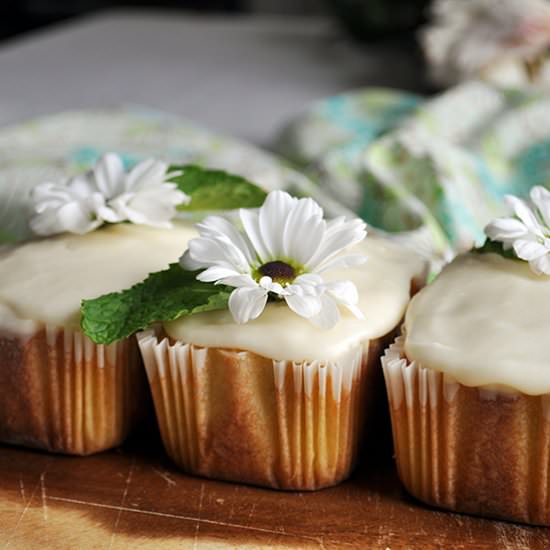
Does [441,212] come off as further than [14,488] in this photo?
Yes

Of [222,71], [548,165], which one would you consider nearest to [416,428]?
[548,165]

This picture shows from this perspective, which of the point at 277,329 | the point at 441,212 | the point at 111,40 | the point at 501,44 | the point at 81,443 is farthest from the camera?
the point at 111,40

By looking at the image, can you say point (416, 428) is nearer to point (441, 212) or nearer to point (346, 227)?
point (346, 227)

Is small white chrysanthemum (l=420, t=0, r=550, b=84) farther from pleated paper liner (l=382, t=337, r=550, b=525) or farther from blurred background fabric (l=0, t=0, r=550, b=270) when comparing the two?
pleated paper liner (l=382, t=337, r=550, b=525)

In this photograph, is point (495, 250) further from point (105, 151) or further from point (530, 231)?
point (105, 151)

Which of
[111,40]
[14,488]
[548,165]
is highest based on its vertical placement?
[14,488]

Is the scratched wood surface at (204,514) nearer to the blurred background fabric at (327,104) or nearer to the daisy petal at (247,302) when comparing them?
the daisy petal at (247,302)
